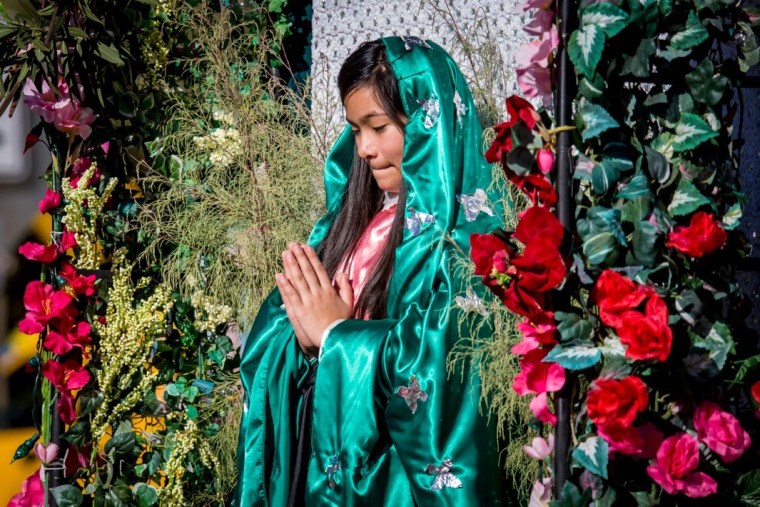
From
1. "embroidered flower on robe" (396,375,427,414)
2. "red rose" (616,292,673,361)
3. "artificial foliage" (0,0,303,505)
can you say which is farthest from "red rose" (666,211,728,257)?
"artificial foliage" (0,0,303,505)

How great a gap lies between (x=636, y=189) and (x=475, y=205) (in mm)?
602

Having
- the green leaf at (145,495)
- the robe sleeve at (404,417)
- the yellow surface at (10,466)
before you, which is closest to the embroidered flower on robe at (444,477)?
the robe sleeve at (404,417)

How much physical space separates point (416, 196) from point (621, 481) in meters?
0.82

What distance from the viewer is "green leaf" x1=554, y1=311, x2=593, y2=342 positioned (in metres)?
1.63

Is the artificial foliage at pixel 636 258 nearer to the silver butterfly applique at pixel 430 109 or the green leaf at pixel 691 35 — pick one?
the green leaf at pixel 691 35

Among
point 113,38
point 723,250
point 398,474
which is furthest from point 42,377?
point 723,250

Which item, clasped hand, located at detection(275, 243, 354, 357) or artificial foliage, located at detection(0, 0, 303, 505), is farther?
artificial foliage, located at detection(0, 0, 303, 505)

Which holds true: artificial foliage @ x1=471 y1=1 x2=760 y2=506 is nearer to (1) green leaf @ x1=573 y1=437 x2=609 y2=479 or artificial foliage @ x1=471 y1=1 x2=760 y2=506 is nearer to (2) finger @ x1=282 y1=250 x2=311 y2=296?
(1) green leaf @ x1=573 y1=437 x2=609 y2=479

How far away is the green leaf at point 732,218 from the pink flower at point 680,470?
37 centimetres

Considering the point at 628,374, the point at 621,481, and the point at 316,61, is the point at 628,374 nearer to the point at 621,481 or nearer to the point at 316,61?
the point at 621,481

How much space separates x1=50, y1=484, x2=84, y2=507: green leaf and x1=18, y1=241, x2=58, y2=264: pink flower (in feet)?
2.16

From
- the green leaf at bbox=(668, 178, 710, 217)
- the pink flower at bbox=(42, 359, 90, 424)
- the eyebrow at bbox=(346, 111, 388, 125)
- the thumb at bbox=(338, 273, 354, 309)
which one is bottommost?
the pink flower at bbox=(42, 359, 90, 424)

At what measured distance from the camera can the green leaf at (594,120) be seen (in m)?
1.61

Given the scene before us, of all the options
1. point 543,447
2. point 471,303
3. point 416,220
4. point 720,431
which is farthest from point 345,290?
point 720,431
